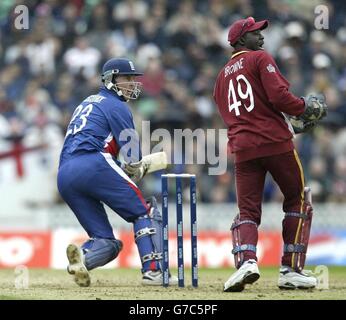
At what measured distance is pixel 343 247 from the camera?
15625 mm

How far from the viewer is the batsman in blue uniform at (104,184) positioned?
919 cm

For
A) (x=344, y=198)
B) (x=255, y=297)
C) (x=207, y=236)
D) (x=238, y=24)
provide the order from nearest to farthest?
(x=255, y=297) → (x=238, y=24) → (x=207, y=236) → (x=344, y=198)

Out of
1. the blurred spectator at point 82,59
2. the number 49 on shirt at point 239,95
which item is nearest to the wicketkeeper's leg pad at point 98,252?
the number 49 on shirt at point 239,95

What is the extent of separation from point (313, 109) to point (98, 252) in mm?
2283

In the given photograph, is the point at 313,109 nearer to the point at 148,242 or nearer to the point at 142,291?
the point at 148,242

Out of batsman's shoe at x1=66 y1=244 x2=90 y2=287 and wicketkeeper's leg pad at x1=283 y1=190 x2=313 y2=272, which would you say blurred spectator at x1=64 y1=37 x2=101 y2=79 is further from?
wicketkeeper's leg pad at x1=283 y1=190 x2=313 y2=272

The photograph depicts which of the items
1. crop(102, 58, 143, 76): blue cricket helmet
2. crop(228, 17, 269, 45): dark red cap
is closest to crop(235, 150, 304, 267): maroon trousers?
crop(228, 17, 269, 45): dark red cap

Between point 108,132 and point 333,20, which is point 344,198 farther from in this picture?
point 108,132

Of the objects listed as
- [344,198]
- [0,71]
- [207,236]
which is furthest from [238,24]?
[0,71]

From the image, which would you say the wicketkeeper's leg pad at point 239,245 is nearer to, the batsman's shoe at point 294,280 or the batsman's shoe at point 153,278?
the batsman's shoe at point 294,280

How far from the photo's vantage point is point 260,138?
883 centimetres

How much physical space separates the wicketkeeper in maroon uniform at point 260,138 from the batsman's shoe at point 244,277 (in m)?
0.02

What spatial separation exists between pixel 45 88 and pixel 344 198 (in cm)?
530

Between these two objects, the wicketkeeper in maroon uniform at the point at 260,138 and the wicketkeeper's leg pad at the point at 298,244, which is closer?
the wicketkeeper in maroon uniform at the point at 260,138
